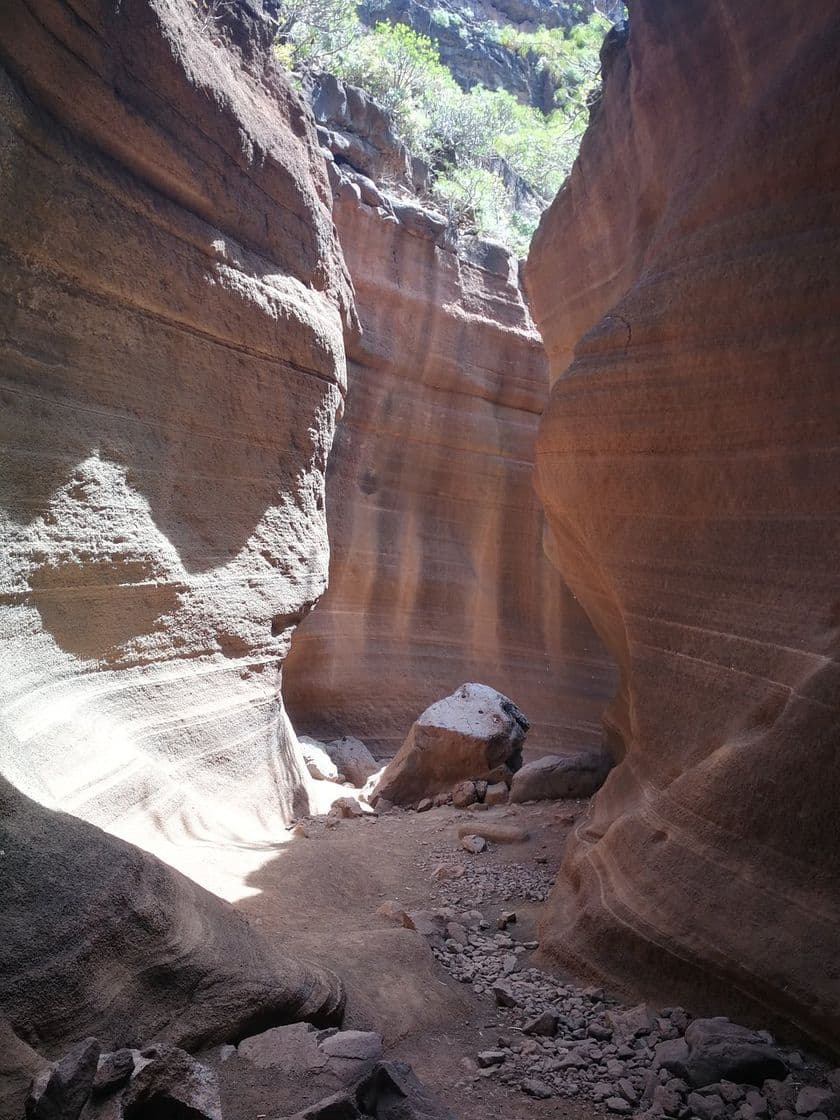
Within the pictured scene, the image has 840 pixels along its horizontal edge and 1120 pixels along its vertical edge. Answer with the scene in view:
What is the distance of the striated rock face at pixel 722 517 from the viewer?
8.94 feet

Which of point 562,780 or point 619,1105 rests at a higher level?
point 619,1105

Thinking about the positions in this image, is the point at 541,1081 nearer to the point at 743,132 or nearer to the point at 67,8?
the point at 743,132

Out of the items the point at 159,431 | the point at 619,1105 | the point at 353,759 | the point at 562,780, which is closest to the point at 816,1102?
the point at 619,1105

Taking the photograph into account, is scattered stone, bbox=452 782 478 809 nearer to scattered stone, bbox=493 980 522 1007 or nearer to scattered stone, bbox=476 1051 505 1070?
scattered stone, bbox=493 980 522 1007

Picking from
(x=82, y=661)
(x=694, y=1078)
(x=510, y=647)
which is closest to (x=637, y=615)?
(x=694, y=1078)

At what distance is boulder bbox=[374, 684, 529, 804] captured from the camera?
22.2 feet

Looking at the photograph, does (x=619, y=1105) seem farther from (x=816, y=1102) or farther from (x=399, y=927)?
(x=399, y=927)

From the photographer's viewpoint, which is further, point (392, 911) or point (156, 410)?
point (156, 410)

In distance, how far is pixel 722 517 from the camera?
11.5 feet

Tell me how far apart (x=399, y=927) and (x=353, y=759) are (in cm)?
539

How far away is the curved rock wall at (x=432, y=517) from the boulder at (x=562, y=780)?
4146 millimetres

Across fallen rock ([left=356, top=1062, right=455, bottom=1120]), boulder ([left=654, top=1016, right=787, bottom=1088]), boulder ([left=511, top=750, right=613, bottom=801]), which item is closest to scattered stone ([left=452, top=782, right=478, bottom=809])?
boulder ([left=511, top=750, right=613, bottom=801])

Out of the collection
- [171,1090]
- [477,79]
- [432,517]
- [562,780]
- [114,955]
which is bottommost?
[562,780]

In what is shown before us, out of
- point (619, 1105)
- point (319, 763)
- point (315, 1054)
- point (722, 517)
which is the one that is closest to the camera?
point (315, 1054)
